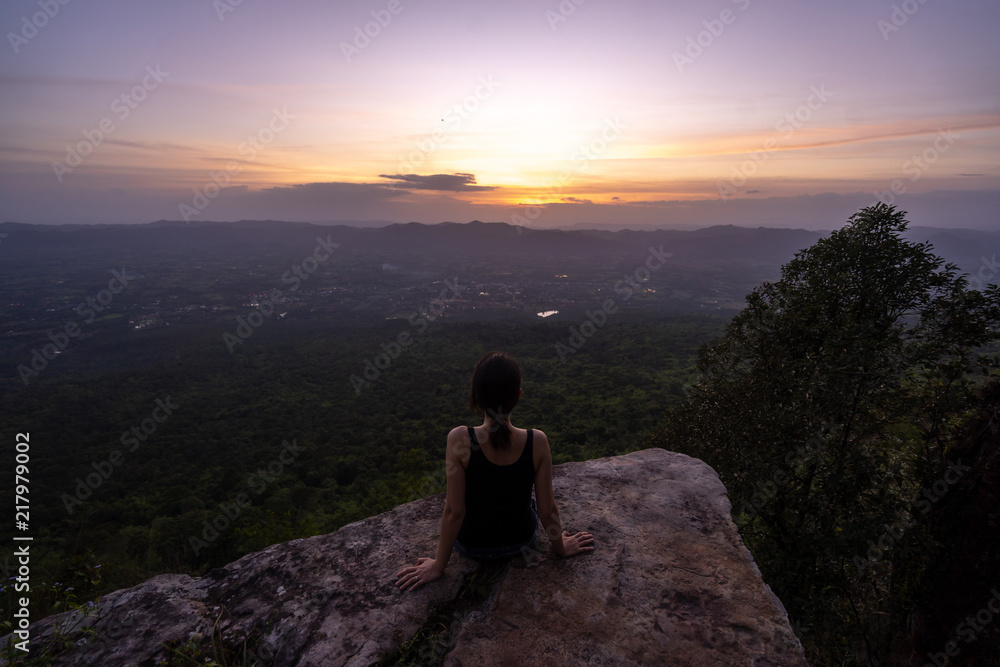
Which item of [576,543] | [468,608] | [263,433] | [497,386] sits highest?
[497,386]

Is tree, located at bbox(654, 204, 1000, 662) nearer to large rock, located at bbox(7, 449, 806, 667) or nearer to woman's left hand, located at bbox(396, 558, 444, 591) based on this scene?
Result: large rock, located at bbox(7, 449, 806, 667)

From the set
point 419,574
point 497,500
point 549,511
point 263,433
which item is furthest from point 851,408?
point 263,433

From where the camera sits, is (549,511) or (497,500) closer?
(497,500)

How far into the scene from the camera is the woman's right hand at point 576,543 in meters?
3.61

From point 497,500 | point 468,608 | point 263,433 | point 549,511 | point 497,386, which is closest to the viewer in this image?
point 497,386

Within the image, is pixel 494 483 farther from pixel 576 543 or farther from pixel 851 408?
→ pixel 851 408

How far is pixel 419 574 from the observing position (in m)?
3.39

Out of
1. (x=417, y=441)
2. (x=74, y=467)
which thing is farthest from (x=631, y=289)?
(x=74, y=467)

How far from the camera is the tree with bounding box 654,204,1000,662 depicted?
6523mm

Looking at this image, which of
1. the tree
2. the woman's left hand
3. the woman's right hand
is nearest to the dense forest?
the woman's left hand

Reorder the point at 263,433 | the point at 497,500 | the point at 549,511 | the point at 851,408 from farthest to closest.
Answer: the point at 263,433, the point at 851,408, the point at 549,511, the point at 497,500

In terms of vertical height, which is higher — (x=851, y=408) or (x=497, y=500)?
(x=497, y=500)

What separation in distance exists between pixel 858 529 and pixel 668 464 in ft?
13.1

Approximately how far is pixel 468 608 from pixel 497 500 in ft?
2.64
